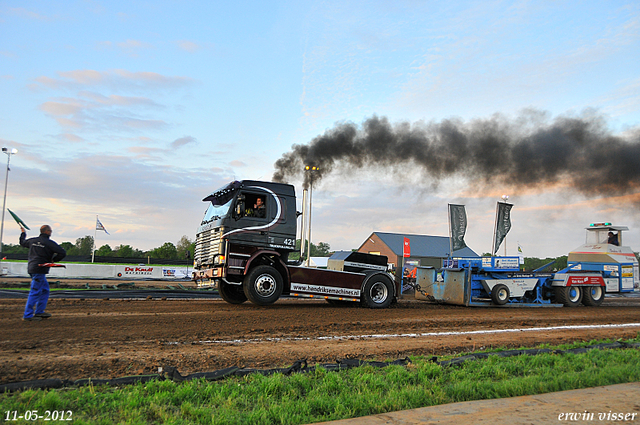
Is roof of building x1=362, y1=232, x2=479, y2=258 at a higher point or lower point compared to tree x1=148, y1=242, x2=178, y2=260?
higher

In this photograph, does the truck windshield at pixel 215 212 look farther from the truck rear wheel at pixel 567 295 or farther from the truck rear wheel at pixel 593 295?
the truck rear wheel at pixel 593 295

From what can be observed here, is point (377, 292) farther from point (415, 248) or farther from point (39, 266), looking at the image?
point (415, 248)

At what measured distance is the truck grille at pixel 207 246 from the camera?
11.8 metres

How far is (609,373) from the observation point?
16.3 feet

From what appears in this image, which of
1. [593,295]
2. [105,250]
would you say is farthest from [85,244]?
[593,295]

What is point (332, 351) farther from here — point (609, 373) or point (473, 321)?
point (473, 321)

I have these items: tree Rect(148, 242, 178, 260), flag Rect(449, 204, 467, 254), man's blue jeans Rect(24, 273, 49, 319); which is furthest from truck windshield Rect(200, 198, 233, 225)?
tree Rect(148, 242, 178, 260)

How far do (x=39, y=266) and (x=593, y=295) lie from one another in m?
19.5

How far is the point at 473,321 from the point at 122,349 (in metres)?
8.17

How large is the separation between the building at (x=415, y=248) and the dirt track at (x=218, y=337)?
3719 cm

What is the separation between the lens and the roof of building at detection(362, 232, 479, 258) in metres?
49.3

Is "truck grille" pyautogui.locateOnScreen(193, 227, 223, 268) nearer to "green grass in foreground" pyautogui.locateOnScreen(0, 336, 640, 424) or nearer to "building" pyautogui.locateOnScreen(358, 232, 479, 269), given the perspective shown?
"green grass in foreground" pyautogui.locateOnScreen(0, 336, 640, 424)

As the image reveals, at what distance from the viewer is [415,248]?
163ft

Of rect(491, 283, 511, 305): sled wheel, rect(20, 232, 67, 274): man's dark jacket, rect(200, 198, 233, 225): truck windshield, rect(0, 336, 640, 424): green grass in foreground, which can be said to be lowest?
rect(0, 336, 640, 424): green grass in foreground
